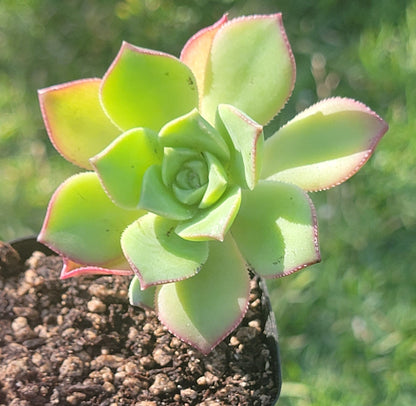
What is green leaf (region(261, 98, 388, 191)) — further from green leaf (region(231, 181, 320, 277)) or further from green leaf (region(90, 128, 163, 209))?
green leaf (region(90, 128, 163, 209))

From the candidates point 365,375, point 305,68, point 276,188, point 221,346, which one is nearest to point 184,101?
point 276,188

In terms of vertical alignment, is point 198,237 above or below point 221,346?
above

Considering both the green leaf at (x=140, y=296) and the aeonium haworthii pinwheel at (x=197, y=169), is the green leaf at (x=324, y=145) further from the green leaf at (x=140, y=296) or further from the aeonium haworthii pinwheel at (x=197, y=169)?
the green leaf at (x=140, y=296)

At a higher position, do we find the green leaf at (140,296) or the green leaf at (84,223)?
the green leaf at (84,223)

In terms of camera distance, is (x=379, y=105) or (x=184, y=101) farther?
(x=379, y=105)

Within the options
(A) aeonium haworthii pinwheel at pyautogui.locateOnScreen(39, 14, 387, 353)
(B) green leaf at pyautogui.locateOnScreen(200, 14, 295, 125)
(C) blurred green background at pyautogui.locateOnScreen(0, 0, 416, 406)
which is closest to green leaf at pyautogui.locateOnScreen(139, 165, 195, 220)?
(A) aeonium haworthii pinwheel at pyautogui.locateOnScreen(39, 14, 387, 353)

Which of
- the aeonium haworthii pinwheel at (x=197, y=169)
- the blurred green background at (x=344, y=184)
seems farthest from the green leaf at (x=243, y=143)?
the blurred green background at (x=344, y=184)

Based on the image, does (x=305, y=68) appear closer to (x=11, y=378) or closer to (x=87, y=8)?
(x=87, y=8)

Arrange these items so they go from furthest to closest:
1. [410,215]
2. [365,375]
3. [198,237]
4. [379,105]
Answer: [379,105], [410,215], [365,375], [198,237]
